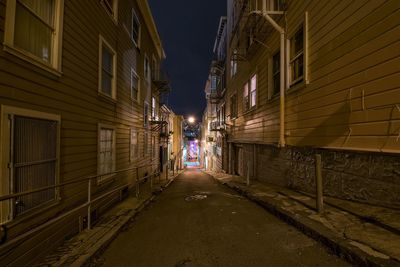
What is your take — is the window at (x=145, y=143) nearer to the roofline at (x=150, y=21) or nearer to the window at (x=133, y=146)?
the window at (x=133, y=146)

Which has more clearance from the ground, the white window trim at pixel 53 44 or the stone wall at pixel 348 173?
the white window trim at pixel 53 44

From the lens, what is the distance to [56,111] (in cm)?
473

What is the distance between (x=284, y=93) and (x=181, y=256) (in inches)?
241

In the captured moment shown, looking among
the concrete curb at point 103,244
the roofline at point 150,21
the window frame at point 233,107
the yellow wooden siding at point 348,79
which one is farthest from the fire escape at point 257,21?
the concrete curb at point 103,244

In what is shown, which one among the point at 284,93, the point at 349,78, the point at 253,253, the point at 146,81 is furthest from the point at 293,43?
the point at 146,81

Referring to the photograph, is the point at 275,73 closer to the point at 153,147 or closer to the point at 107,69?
the point at 107,69

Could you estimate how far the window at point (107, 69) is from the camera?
7.20 metres

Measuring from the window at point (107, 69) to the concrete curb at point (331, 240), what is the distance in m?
6.11

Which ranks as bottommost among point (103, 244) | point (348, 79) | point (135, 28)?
point (103, 244)

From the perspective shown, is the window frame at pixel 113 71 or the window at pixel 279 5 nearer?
the window frame at pixel 113 71

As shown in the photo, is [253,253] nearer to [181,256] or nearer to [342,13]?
[181,256]

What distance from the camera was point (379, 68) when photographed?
4.11 metres

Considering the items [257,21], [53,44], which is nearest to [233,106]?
[257,21]

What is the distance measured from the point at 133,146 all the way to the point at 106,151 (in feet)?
10.5
